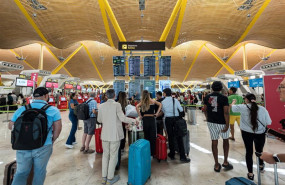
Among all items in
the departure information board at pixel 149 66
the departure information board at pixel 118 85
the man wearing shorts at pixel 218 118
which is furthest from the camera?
the departure information board at pixel 149 66

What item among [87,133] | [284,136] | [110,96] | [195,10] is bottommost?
[87,133]

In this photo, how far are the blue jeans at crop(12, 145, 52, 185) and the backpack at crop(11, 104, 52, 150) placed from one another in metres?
0.12

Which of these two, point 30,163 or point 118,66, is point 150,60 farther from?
point 30,163

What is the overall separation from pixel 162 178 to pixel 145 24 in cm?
1525

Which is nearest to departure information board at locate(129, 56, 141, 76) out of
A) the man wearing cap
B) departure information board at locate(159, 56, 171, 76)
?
departure information board at locate(159, 56, 171, 76)

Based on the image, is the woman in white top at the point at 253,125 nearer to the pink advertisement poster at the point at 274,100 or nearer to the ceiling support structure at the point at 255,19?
the pink advertisement poster at the point at 274,100

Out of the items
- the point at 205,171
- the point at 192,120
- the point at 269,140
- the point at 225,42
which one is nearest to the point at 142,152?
the point at 205,171

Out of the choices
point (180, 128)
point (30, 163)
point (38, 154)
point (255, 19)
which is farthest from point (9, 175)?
point (255, 19)

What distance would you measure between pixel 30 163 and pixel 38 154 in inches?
7.0

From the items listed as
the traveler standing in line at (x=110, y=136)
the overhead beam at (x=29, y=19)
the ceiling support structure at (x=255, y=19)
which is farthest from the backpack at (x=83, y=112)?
the ceiling support structure at (x=255, y=19)

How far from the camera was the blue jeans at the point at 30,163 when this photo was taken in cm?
181

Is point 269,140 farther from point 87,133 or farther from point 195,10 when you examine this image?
point 195,10

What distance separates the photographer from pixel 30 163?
1881 mm

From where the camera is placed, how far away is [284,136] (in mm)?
1402
